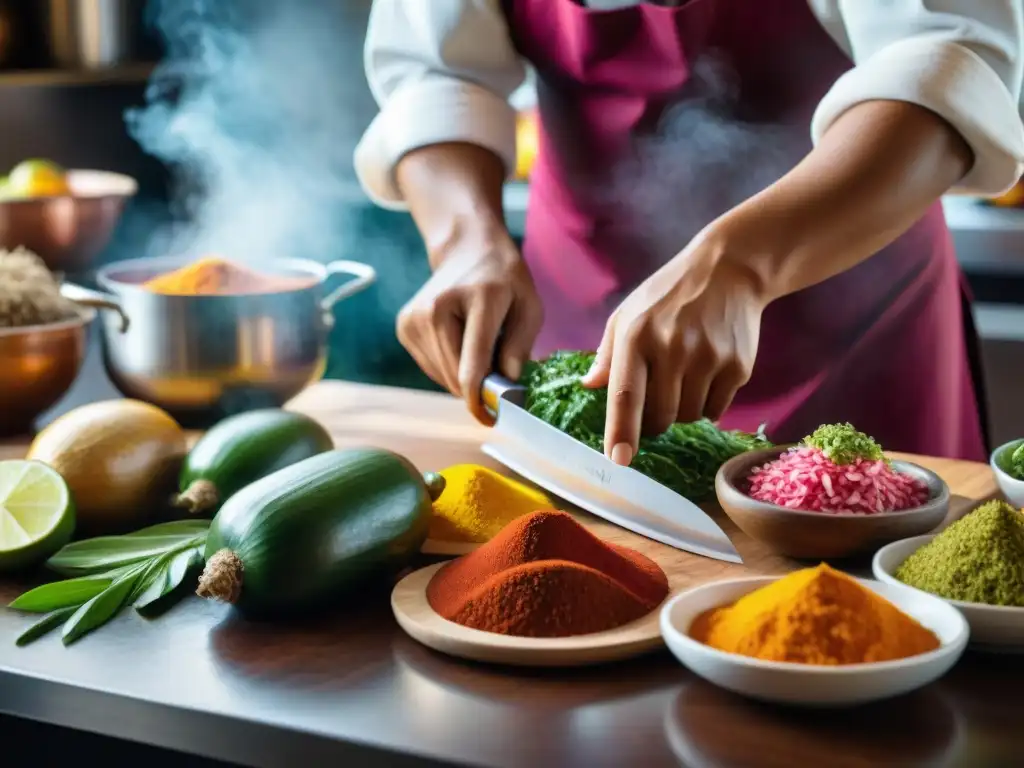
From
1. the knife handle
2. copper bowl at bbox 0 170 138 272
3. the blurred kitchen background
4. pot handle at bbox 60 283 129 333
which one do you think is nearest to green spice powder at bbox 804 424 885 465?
the knife handle

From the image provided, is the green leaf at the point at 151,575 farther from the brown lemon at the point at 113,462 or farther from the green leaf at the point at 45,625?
the brown lemon at the point at 113,462

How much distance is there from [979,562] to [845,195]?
0.50m

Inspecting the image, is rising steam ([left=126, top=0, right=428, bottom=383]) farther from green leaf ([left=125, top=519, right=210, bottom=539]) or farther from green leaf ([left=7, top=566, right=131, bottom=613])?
green leaf ([left=7, top=566, right=131, bottom=613])

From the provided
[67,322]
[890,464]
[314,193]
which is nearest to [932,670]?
[890,464]

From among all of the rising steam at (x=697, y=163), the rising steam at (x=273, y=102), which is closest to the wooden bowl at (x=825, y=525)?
the rising steam at (x=697, y=163)

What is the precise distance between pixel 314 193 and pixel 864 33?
221cm

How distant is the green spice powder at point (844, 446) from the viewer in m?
1.14

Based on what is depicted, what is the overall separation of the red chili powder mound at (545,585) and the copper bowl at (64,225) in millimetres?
1435

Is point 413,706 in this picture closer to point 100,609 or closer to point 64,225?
point 100,609

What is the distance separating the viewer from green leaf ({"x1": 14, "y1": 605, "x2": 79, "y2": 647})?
0.99 metres

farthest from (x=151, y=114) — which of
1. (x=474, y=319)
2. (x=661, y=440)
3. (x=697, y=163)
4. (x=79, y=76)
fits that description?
(x=661, y=440)

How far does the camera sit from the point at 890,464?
1219 mm

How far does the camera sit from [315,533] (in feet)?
3.29

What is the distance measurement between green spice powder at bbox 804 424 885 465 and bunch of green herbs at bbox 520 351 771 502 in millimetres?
162
